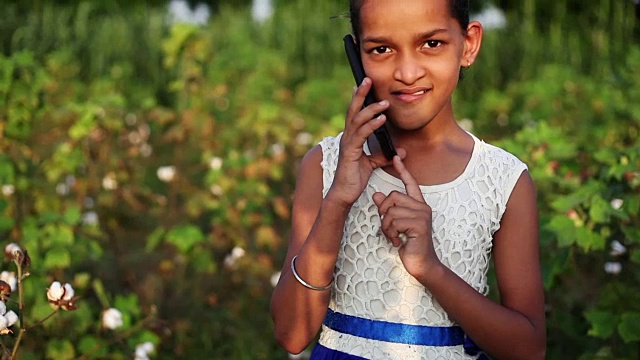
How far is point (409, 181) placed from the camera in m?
2.11

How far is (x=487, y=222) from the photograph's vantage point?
88.3 inches

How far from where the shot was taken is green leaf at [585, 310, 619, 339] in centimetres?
309

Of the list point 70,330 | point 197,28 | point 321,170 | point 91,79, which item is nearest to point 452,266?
point 321,170

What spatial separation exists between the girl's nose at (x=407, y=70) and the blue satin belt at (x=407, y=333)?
49 centimetres

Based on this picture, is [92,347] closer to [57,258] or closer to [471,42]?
[57,258]

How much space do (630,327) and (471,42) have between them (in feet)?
3.89

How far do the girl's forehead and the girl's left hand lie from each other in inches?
11.6

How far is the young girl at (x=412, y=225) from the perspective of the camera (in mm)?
2094

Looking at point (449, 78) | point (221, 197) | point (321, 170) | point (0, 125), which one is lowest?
point (221, 197)

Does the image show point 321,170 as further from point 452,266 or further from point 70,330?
point 70,330

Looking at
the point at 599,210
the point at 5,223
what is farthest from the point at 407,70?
the point at 5,223

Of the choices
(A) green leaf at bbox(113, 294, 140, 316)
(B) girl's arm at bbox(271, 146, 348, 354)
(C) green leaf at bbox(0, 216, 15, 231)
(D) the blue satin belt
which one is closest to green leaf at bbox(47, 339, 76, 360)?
(A) green leaf at bbox(113, 294, 140, 316)

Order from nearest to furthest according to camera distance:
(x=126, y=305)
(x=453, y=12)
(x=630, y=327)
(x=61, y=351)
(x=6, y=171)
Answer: (x=453, y=12), (x=630, y=327), (x=61, y=351), (x=126, y=305), (x=6, y=171)

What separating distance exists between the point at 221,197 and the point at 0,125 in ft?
3.72
